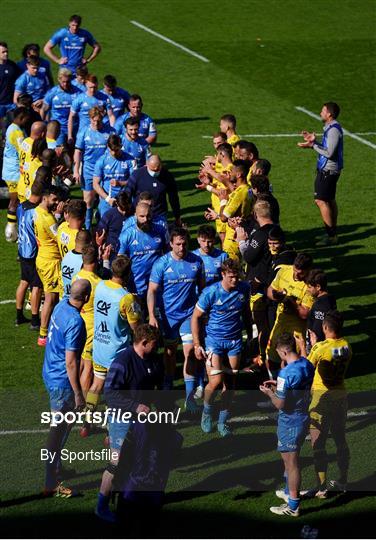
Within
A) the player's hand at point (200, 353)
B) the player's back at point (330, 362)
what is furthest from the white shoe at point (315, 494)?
the player's hand at point (200, 353)

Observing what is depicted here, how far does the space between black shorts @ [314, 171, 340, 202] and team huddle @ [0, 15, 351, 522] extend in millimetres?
22

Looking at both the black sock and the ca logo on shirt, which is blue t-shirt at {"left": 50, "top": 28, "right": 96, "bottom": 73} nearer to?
the black sock

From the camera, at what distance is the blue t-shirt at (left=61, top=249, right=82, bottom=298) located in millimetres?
12844

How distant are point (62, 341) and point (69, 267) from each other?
220cm

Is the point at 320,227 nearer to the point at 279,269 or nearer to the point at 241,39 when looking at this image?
the point at 279,269

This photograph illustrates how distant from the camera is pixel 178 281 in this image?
12.8m

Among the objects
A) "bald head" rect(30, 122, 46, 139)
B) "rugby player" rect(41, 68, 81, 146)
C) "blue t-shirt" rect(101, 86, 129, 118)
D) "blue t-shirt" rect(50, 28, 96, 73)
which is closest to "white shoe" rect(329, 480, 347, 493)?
"bald head" rect(30, 122, 46, 139)

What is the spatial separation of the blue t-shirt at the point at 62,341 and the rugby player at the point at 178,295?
1977mm

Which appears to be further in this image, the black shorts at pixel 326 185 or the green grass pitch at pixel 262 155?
the black shorts at pixel 326 185

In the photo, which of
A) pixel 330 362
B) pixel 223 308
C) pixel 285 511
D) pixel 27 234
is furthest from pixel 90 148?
pixel 285 511

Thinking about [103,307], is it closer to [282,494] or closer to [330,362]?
[330,362]

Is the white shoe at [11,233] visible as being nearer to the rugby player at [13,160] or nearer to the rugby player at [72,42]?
the rugby player at [13,160]

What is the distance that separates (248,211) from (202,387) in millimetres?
2938

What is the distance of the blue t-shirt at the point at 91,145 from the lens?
17.8 meters
